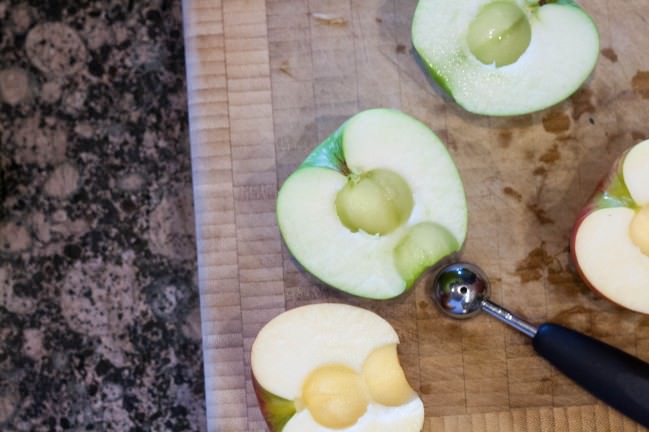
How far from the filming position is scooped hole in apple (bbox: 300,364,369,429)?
77 centimetres

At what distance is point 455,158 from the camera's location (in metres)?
0.88

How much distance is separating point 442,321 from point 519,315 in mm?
90

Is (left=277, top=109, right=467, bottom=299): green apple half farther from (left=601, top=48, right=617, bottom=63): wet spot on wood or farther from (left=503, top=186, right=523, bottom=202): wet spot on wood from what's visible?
(left=601, top=48, right=617, bottom=63): wet spot on wood

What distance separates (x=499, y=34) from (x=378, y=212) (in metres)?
0.23

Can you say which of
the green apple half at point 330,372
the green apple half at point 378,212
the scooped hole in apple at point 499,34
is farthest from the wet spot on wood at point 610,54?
the green apple half at point 330,372

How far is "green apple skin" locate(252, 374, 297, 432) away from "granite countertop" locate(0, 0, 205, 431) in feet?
Answer: 0.91

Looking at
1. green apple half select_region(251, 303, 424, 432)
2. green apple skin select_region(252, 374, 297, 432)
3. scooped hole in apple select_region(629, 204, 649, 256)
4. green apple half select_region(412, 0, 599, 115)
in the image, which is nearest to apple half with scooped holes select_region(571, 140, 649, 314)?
scooped hole in apple select_region(629, 204, 649, 256)

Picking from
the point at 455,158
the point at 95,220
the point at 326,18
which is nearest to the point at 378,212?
the point at 455,158

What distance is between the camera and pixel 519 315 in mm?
870

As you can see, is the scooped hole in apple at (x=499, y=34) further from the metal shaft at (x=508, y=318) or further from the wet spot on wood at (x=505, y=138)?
the metal shaft at (x=508, y=318)

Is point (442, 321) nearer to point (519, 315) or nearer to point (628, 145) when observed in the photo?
point (519, 315)

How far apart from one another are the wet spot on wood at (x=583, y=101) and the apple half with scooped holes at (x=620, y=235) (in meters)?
0.09

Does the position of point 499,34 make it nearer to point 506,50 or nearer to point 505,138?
point 506,50

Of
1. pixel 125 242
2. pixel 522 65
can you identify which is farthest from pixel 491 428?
pixel 125 242
